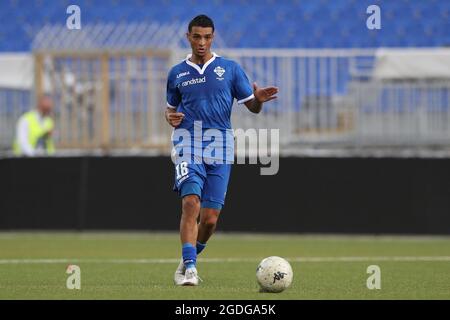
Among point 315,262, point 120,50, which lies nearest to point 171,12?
point 120,50

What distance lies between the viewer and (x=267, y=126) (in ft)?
58.6

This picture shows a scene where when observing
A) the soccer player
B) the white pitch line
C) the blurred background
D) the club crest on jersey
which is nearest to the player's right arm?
the soccer player

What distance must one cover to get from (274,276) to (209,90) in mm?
1941

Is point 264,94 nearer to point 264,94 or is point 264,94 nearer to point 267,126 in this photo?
point 264,94

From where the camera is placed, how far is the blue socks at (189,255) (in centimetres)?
941

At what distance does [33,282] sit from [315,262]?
3723 millimetres

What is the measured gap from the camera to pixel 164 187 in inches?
665

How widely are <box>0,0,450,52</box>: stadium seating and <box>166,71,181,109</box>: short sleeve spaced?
1105 cm

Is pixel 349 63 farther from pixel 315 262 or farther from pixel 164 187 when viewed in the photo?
pixel 315 262

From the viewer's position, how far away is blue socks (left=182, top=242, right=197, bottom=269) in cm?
941

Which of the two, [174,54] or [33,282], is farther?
[174,54]

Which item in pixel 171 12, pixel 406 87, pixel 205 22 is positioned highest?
pixel 171 12

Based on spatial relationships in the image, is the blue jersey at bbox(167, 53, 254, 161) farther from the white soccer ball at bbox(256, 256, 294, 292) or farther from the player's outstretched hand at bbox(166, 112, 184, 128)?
the white soccer ball at bbox(256, 256, 294, 292)

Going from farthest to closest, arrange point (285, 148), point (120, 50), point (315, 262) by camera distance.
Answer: point (120, 50) → point (285, 148) → point (315, 262)
